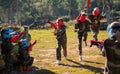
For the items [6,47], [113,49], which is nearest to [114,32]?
[113,49]

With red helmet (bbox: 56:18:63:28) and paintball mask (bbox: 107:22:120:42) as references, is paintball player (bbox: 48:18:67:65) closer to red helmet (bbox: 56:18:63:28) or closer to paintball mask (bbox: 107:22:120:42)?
red helmet (bbox: 56:18:63:28)

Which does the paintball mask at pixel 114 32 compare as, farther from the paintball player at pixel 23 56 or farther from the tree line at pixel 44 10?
the tree line at pixel 44 10

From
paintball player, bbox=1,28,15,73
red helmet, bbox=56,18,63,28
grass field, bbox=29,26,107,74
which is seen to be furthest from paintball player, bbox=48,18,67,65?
paintball player, bbox=1,28,15,73

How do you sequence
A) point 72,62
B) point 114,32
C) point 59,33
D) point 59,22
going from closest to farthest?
point 114,32, point 59,22, point 59,33, point 72,62

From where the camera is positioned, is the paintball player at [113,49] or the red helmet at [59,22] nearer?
the paintball player at [113,49]

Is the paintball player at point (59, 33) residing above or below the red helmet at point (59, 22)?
below

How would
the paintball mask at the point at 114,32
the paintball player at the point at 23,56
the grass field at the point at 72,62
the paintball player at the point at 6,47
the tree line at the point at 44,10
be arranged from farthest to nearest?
the tree line at the point at 44,10 → the grass field at the point at 72,62 → the paintball player at the point at 23,56 → the paintball player at the point at 6,47 → the paintball mask at the point at 114,32

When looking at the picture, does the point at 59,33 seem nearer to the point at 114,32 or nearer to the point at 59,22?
the point at 59,22

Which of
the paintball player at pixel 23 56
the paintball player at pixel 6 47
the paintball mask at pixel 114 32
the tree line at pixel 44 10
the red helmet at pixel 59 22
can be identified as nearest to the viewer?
the paintball mask at pixel 114 32

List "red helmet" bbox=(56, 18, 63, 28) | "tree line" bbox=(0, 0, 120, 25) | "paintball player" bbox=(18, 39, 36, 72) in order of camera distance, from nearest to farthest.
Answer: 1. "paintball player" bbox=(18, 39, 36, 72)
2. "red helmet" bbox=(56, 18, 63, 28)
3. "tree line" bbox=(0, 0, 120, 25)

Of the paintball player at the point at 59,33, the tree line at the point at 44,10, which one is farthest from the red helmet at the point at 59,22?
the tree line at the point at 44,10

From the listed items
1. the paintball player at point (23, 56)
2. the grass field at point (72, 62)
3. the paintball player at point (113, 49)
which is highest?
the paintball player at point (113, 49)

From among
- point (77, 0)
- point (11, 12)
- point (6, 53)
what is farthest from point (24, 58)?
point (77, 0)

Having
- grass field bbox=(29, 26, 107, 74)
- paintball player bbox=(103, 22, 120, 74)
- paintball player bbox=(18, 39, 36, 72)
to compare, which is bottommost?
grass field bbox=(29, 26, 107, 74)
